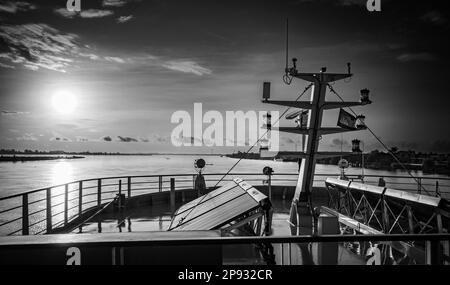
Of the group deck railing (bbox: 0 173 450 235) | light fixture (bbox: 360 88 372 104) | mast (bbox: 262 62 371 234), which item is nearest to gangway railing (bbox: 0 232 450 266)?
Answer: deck railing (bbox: 0 173 450 235)

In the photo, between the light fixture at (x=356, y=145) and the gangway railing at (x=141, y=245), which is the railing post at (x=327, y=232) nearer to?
the gangway railing at (x=141, y=245)

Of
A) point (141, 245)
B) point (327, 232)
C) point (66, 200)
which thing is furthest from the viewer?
point (66, 200)

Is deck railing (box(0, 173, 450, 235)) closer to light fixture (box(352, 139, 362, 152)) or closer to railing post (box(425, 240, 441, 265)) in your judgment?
light fixture (box(352, 139, 362, 152))

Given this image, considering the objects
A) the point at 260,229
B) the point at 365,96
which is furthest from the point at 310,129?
the point at 260,229

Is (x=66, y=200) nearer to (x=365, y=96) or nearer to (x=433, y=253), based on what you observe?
(x=365, y=96)

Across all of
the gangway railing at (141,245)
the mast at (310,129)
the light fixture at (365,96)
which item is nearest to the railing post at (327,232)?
the gangway railing at (141,245)

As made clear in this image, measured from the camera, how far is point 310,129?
29.7 ft

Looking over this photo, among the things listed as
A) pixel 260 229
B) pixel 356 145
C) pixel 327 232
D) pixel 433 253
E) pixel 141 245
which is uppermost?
pixel 356 145

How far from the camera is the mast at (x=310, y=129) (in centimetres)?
877

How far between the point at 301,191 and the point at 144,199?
6.94m

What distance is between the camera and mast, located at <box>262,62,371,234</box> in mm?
8773
